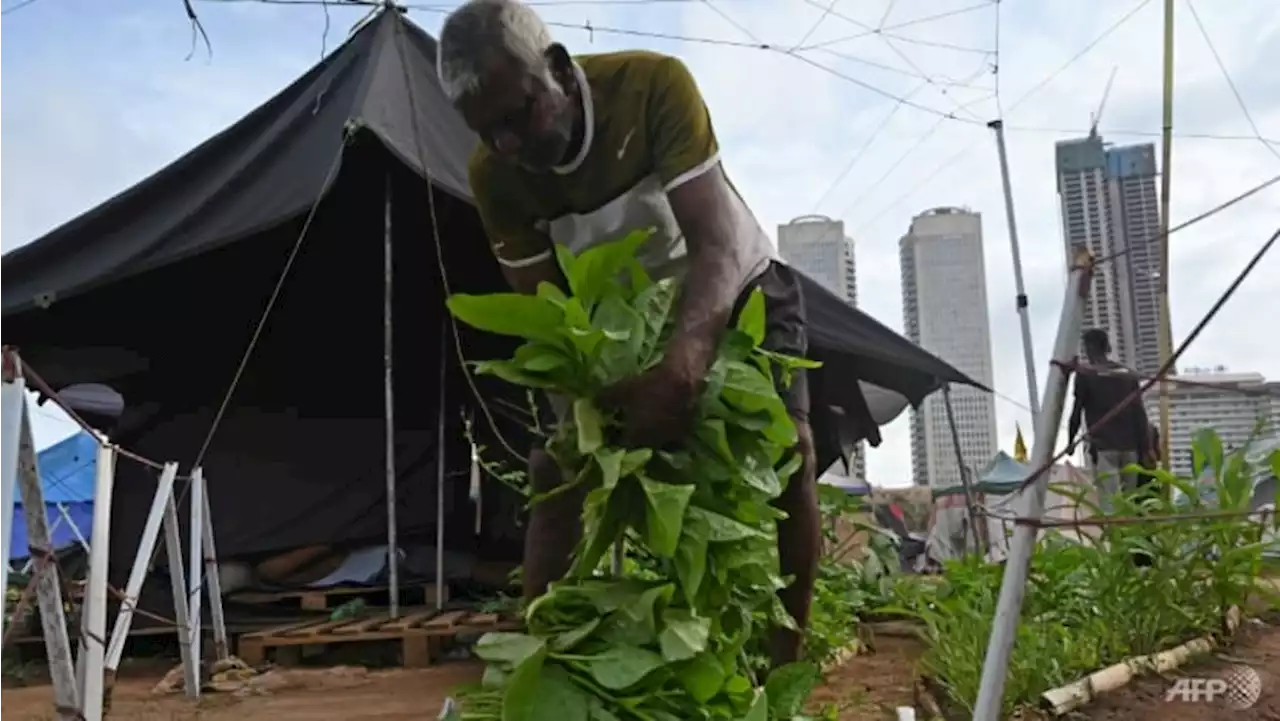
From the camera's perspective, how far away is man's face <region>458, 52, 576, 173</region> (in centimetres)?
135

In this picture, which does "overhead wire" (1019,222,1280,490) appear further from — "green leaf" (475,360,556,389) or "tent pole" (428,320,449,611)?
"tent pole" (428,320,449,611)

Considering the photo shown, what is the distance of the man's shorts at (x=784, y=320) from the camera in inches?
65.9


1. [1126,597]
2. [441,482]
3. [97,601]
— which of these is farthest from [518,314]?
[441,482]

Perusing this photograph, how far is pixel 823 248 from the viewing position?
39.5 feet

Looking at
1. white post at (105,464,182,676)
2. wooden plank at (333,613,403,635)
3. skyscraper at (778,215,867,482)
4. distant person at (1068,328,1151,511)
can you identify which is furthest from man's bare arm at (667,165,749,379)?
skyscraper at (778,215,867,482)

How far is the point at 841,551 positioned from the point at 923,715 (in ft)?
6.51

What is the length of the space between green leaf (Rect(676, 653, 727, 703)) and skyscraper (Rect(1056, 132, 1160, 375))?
2673mm

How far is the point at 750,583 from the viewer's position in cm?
117

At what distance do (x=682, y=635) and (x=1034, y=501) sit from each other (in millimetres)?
486

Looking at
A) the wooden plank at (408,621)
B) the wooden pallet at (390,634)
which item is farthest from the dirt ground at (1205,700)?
the wooden plank at (408,621)

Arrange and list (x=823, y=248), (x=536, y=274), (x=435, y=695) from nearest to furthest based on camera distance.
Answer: (x=536, y=274) → (x=435, y=695) → (x=823, y=248)

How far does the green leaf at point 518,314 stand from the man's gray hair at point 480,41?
351mm

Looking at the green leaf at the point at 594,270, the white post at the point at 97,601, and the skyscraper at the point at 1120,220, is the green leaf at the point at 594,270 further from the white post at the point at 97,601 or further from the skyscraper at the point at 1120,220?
the skyscraper at the point at 1120,220

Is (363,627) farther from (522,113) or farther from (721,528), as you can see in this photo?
(721,528)
